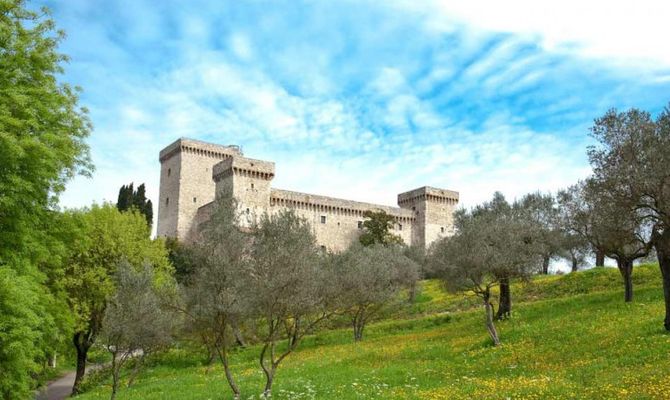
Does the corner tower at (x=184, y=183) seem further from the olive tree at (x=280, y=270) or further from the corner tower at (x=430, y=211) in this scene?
the olive tree at (x=280, y=270)

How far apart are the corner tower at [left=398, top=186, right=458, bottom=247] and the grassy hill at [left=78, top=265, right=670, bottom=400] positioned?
1780 inches

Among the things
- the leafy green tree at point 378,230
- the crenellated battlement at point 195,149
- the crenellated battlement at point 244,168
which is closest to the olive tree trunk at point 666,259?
the leafy green tree at point 378,230

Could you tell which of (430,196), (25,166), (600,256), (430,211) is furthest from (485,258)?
(430,196)

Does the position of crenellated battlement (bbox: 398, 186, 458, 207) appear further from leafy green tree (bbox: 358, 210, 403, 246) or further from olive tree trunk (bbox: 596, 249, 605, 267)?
olive tree trunk (bbox: 596, 249, 605, 267)

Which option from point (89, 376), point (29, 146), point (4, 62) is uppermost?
point (4, 62)

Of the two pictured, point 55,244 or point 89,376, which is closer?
point 55,244

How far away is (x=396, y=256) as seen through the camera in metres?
45.1

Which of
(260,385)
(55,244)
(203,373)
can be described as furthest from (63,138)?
(203,373)

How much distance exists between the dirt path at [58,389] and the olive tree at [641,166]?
85.7 ft

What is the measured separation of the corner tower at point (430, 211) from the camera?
7975cm

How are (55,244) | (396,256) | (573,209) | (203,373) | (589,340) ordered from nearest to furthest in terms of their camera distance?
(589,340) < (55,244) < (203,373) < (573,209) < (396,256)

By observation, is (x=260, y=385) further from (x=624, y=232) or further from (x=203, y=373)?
(x=624, y=232)

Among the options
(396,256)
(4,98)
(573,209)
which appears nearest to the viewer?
(4,98)

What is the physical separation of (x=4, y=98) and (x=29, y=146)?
1.53 m
